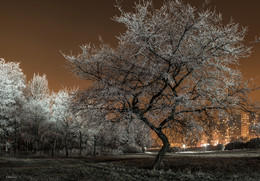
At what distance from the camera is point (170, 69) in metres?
13.4

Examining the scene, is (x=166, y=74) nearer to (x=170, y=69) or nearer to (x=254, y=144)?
(x=170, y=69)

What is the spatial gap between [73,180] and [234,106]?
9.03 meters

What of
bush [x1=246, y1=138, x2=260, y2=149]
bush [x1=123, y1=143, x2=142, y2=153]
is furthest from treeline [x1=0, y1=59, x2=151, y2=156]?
bush [x1=246, y1=138, x2=260, y2=149]

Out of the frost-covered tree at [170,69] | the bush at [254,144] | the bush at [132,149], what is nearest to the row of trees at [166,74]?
the frost-covered tree at [170,69]

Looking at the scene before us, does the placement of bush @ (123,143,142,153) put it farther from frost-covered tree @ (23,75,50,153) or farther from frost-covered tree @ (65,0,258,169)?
frost-covered tree @ (65,0,258,169)

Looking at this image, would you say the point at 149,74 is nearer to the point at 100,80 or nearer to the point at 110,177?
the point at 100,80

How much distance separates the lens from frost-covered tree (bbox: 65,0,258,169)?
12195 millimetres

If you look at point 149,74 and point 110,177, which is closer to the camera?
point 110,177

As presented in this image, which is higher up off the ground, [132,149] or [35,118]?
[35,118]

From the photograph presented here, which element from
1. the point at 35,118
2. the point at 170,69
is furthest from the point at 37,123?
the point at 170,69

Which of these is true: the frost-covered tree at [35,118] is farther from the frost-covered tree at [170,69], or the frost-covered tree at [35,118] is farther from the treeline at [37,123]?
the frost-covered tree at [170,69]

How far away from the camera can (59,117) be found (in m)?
36.7

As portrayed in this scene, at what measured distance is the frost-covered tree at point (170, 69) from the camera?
40.0 ft

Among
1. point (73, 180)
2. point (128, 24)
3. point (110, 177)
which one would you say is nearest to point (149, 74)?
point (128, 24)
